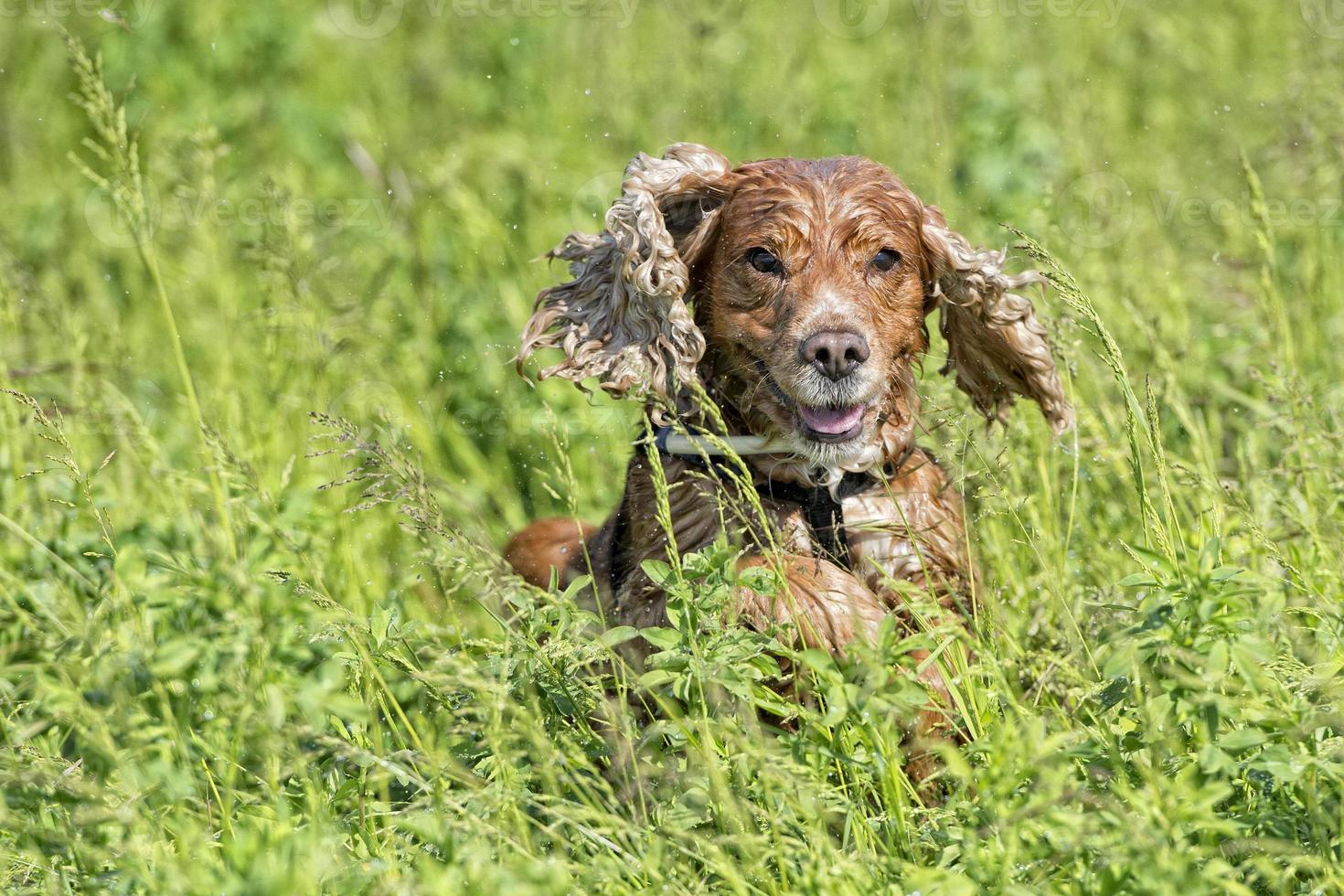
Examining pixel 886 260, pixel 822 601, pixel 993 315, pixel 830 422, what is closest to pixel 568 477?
pixel 822 601

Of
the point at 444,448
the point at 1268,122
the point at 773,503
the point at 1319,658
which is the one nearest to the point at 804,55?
the point at 1268,122

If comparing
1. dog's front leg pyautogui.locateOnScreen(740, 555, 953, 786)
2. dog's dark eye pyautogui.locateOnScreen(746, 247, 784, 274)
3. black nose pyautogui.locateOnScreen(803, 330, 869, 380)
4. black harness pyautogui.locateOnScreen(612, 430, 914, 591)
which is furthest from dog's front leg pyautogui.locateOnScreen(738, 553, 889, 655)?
dog's dark eye pyautogui.locateOnScreen(746, 247, 784, 274)

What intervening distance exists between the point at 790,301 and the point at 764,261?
140 mm

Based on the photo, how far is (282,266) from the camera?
4141mm

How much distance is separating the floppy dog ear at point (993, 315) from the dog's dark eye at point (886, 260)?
153 millimetres

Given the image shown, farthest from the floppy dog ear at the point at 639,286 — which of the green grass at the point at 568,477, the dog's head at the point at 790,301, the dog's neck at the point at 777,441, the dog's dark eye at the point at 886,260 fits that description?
the dog's dark eye at the point at 886,260

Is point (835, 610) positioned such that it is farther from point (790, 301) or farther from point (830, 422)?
point (790, 301)

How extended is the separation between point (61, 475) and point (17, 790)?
1.60m

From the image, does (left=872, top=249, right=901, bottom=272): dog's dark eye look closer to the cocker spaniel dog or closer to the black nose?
the cocker spaniel dog

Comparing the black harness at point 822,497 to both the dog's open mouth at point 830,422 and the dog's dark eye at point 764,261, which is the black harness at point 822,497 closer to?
the dog's open mouth at point 830,422

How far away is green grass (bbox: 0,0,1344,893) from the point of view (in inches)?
83.7

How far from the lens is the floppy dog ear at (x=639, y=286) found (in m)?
3.46

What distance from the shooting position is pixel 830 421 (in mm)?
3328

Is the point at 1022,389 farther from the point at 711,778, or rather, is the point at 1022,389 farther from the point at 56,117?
the point at 56,117
